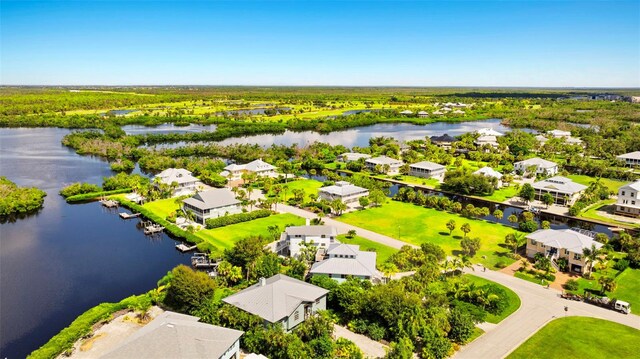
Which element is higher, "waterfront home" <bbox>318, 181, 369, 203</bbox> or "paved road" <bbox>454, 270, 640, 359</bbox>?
"waterfront home" <bbox>318, 181, 369, 203</bbox>

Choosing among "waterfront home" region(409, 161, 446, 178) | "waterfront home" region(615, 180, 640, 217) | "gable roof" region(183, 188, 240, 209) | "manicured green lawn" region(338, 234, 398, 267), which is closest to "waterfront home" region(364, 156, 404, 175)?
"waterfront home" region(409, 161, 446, 178)

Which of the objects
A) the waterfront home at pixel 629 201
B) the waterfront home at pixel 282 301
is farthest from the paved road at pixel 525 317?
the waterfront home at pixel 629 201

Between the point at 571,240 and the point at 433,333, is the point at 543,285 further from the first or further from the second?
the point at 433,333

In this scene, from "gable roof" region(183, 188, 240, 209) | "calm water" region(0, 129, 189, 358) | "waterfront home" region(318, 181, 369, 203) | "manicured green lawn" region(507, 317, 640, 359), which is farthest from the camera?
"waterfront home" region(318, 181, 369, 203)

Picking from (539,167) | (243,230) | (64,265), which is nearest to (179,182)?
(243,230)

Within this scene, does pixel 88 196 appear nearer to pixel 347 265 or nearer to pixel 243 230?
pixel 243 230

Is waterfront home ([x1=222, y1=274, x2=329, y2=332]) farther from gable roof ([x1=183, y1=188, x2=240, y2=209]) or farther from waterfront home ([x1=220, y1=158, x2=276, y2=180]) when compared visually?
waterfront home ([x1=220, y1=158, x2=276, y2=180])

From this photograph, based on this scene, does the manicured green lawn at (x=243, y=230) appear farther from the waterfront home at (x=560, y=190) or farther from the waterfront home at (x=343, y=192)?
the waterfront home at (x=560, y=190)
